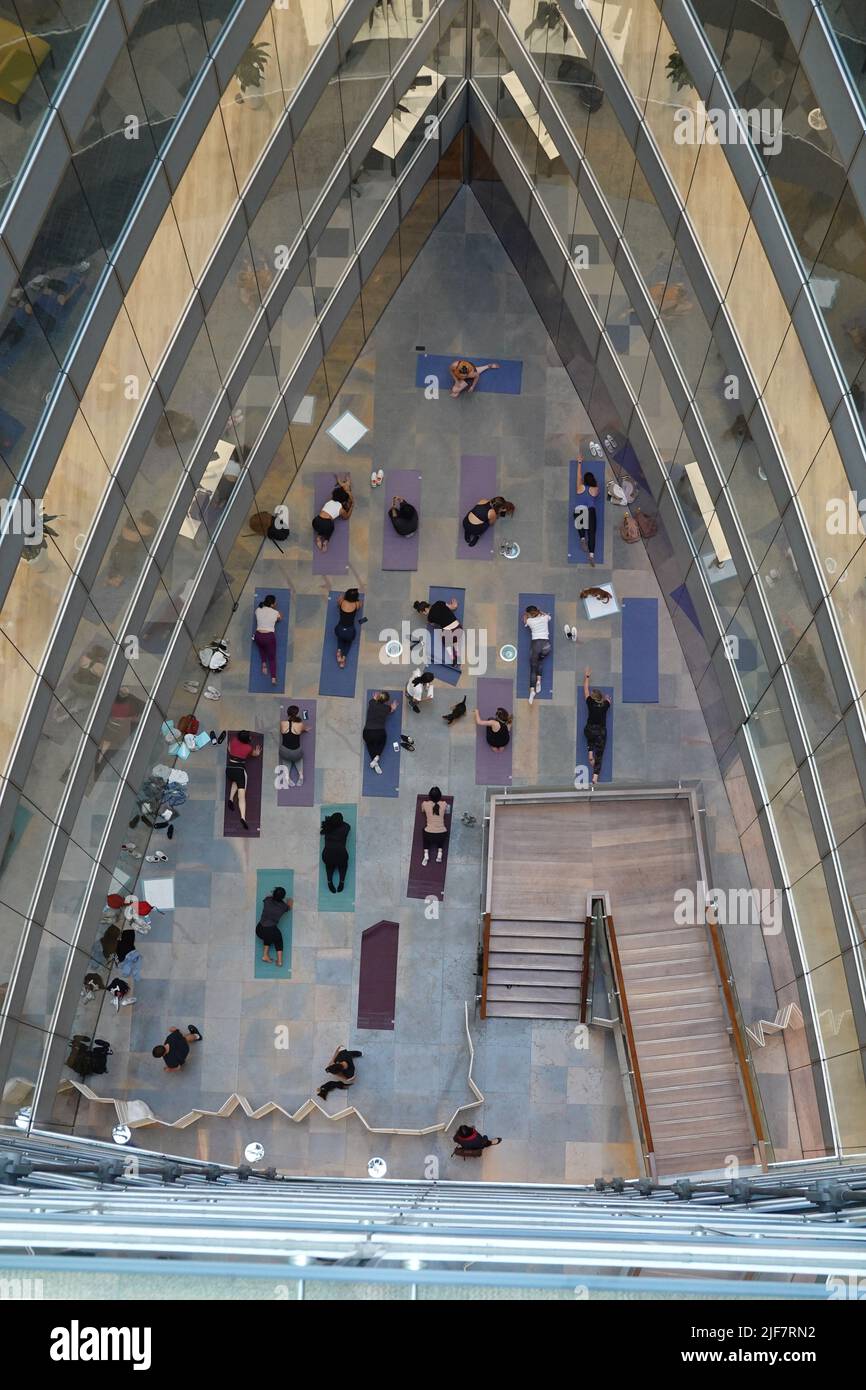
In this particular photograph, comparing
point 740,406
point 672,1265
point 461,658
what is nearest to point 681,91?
point 740,406

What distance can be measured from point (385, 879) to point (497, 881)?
2.24 meters

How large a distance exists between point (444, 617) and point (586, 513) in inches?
153

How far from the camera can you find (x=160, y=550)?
2117 centimetres

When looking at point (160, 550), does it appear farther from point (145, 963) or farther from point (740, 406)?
point (740, 406)

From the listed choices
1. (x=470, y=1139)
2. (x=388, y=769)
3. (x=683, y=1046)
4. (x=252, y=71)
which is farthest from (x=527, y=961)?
(x=252, y=71)

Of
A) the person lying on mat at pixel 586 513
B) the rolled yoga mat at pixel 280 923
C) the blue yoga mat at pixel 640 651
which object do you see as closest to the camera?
the rolled yoga mat at pixel 280 923

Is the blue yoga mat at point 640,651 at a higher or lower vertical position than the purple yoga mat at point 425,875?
higher

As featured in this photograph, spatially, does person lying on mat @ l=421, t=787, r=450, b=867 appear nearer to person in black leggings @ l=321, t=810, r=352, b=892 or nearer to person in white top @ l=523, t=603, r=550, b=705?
person in black leggings @ l=321, t=810, r=352, b=892

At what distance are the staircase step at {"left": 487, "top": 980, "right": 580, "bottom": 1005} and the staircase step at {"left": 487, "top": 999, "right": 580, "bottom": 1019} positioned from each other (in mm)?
78

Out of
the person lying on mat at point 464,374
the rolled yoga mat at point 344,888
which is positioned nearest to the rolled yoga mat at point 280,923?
the rolled yoga mat at point 344,888

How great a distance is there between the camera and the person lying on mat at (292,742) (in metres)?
24.7

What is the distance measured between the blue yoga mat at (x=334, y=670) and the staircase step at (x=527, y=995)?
6.63 meters

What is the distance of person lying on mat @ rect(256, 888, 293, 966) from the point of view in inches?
939

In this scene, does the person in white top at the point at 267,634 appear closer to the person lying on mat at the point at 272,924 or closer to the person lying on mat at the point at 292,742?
the person lying on mat at the point at 292,742
